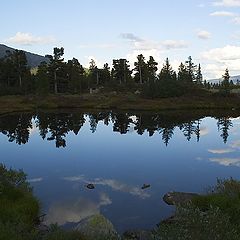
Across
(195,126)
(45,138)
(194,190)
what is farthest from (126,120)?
(194,190)

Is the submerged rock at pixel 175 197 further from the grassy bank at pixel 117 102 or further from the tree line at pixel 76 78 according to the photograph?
the tree line at pixel 76 78

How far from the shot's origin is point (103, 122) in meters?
65.6

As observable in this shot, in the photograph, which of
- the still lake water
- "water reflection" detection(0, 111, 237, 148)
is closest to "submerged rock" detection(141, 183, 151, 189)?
the still lake water

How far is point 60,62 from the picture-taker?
107m

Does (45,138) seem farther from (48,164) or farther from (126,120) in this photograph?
(126,120)

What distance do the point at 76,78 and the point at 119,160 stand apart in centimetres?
7556

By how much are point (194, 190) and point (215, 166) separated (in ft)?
25.8

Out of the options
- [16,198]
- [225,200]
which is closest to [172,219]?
[225,200]

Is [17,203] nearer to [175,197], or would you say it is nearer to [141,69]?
[175,197]

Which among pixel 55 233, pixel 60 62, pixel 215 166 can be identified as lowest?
pixel 215 166

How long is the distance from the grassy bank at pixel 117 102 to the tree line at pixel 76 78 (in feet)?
15.6

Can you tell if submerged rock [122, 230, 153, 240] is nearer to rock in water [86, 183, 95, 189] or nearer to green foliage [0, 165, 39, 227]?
green foliage [0, 165, 39, 227]

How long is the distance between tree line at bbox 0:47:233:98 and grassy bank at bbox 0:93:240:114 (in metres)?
4.74

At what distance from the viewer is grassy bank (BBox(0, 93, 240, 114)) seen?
8475 cm
